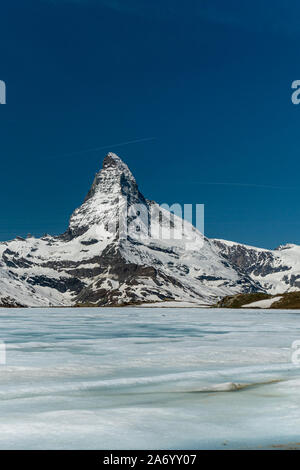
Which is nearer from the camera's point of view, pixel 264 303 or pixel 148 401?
pixel 148 401

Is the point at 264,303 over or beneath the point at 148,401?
over

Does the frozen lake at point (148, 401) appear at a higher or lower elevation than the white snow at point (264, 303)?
lower

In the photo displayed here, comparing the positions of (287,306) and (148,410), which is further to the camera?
(287,306)

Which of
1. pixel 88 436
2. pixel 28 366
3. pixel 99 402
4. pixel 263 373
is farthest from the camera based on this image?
pixel 28 366

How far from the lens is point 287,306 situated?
370 feet

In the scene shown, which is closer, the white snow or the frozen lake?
the frozen lake

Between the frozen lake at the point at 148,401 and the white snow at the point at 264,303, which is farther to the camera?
the white snow at the point at 264,303

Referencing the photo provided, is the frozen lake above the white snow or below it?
below
